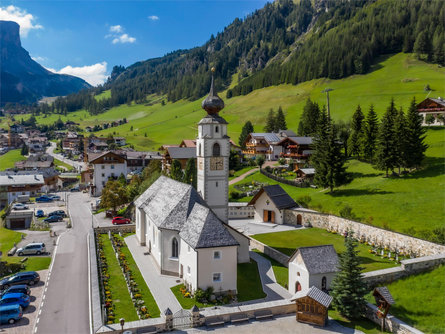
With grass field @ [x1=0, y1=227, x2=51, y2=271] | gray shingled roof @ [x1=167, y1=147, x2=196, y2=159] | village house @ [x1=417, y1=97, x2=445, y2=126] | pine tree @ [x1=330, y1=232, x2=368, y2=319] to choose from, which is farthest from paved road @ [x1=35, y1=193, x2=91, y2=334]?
village house @ [x1=417, y1=97, x2=445, y2=126]

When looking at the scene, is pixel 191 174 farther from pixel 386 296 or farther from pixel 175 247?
pixel 386 296

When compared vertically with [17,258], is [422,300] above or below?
above

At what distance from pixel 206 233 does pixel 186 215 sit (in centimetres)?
475

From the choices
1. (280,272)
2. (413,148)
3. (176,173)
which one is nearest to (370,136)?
(413,148)

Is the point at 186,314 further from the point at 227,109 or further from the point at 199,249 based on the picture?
the point at 227,109

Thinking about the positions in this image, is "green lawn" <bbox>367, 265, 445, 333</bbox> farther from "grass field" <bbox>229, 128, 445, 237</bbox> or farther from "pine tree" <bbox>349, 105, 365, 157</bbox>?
"pine tree" <bbox>349, 105, 365, 157</bbox>

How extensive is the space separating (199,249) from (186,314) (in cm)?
608

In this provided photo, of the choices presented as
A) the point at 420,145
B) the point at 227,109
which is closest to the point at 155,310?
the point at 420,145

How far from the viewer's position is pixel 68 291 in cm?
3005

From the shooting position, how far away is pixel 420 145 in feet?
175

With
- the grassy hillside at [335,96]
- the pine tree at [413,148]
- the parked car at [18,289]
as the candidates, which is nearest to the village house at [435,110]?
the grassy hillside at [335,96]

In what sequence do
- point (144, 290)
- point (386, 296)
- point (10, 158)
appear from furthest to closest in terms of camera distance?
point (10, 158)
point (144, 290)
point (386, 296)

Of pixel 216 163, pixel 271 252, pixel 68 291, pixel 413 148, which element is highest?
pixel 413 148

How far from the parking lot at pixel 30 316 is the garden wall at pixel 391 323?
2391 centimetres
